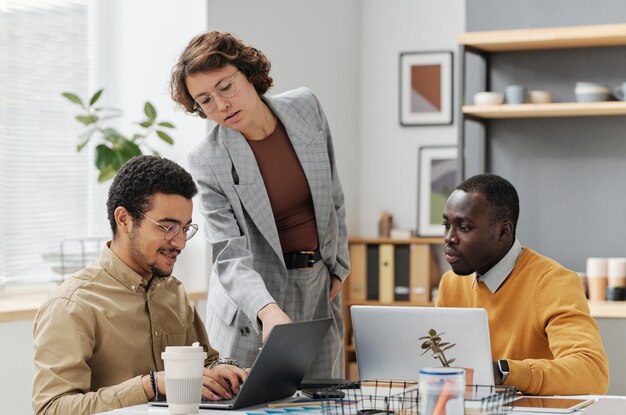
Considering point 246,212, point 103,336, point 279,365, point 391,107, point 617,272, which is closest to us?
point 279,365

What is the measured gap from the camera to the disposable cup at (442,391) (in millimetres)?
1492

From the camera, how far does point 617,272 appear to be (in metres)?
3.92

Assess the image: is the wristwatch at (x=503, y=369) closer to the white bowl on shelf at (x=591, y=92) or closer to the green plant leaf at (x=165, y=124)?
the white bowl on shelf at (x=591, y=92)

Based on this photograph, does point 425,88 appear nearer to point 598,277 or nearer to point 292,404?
point 598,277

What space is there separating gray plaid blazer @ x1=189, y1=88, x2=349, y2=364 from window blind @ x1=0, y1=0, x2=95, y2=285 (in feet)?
5.33

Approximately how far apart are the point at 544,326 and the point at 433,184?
3.36 m

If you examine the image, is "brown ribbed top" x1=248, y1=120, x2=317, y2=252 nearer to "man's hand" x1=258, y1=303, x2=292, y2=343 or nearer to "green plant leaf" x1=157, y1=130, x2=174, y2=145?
"man's hand" x1=258, y1=303, x2=292, y2=343

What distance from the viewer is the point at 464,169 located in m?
4.13

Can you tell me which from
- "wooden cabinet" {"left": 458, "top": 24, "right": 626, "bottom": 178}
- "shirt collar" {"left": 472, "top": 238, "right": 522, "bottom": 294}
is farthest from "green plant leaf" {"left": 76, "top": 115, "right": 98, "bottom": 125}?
"shirt collar" {"left": 472, "top": 238, "right": 522, "bottom": 294}

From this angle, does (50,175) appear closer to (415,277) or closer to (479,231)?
(415,277)

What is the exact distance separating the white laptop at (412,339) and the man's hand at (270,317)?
22cm

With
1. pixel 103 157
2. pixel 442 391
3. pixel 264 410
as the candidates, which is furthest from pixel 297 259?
pixel 103 157

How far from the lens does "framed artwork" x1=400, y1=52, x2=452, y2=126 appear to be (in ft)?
18.0

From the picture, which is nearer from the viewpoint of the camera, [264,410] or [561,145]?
[264,410]
